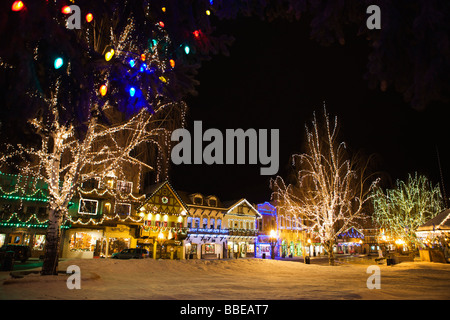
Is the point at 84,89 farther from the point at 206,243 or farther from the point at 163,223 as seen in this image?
the point at 206,243

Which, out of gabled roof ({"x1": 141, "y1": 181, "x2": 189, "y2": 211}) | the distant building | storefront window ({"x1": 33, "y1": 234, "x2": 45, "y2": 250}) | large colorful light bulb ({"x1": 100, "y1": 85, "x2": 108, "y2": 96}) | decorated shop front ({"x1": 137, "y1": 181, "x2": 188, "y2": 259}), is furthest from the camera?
gabled roof ({"x1": 141, "y1": 181, "x2": 189, "y2": 211})

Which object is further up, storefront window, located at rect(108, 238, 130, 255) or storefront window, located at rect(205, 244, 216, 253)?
storefront window, located at rect(108, 238, 130, 255)

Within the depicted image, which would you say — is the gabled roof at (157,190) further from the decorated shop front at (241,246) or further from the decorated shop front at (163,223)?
the decorated shop front at (241,246)

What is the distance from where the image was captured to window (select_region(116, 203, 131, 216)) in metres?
31.0

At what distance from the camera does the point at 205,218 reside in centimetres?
3972

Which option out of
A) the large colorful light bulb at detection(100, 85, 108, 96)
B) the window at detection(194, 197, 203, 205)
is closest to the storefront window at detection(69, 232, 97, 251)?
the window at detection(194, 197, 203, 205)

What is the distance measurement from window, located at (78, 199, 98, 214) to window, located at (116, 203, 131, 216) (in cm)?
226

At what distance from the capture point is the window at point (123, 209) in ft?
102

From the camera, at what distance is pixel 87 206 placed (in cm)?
2945

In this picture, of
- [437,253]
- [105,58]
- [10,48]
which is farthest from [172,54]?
[437,253]

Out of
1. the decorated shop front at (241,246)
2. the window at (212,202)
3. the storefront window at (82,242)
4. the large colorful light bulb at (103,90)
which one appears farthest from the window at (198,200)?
the large colorful light bulb at (103,90)

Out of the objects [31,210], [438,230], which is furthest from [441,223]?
[31,210]

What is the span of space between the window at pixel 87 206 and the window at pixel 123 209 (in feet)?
7.42

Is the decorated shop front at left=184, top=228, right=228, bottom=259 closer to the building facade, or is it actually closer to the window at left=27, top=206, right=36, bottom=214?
the building facade
